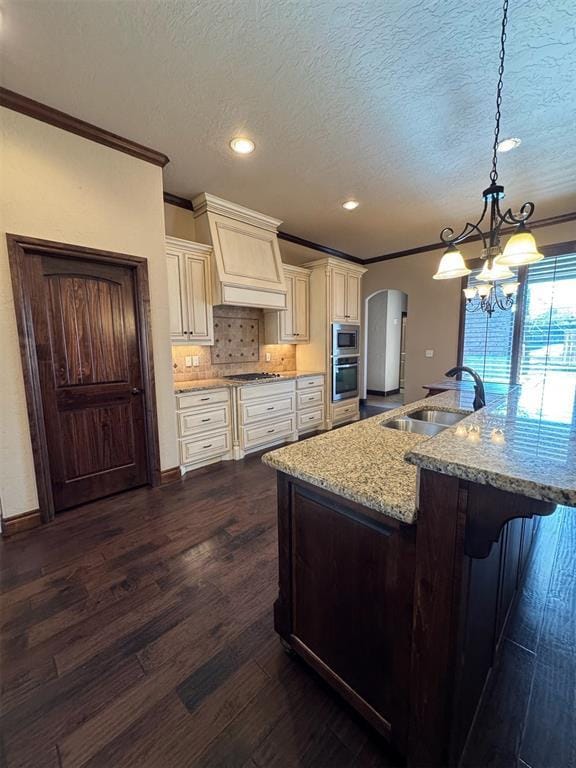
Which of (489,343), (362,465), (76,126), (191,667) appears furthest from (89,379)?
(489,343)

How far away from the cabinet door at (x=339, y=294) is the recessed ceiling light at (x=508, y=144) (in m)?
2.37

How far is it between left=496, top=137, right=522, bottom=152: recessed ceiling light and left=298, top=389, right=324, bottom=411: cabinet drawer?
3.24m

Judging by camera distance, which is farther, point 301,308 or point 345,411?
point 345,411

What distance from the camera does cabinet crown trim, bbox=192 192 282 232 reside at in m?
3.50

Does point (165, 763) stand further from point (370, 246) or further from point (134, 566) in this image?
point (370, 246)

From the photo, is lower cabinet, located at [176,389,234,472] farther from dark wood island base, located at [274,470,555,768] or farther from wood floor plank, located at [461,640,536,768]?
wood floor plank, located at [461,640,536,768]

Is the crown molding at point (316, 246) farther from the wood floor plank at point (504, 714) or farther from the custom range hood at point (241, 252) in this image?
the wood floor plank at point (504, 714)

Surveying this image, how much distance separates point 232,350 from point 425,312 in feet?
11.3

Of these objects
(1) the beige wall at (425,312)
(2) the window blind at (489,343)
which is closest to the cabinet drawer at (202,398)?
(1) the beige wall at (425,312)

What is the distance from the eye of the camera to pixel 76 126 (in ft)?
7.74

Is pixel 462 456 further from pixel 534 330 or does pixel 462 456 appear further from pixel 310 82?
pixel 534 330

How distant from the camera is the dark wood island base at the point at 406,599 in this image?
0.80 metres

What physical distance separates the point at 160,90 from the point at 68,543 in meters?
3.09

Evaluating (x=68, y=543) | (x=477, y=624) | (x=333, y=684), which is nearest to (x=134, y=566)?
(x=68, y=543)
